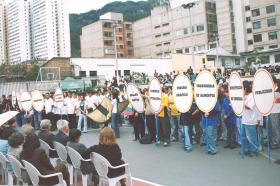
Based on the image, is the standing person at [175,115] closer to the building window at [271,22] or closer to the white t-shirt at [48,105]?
the white t-shirt at [48,105]

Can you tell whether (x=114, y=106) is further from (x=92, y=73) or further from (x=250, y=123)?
(x=92, y=73)

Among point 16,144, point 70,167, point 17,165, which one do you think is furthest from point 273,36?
point 17,165

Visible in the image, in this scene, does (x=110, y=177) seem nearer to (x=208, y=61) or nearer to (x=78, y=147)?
(x=78, y=147)

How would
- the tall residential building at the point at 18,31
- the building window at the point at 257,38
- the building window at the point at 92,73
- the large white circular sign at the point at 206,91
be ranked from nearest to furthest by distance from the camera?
the large white circular sign at the point at 206,91
the building window at the point at 92,73
the building window at the point at 257,38
the tall residential building at the point at 18,31

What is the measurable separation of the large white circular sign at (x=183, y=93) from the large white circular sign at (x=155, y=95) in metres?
0.80

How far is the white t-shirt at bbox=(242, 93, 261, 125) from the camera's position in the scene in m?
9.84

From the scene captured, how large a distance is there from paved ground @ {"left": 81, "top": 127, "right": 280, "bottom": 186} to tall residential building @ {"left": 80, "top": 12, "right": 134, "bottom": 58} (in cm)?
9013

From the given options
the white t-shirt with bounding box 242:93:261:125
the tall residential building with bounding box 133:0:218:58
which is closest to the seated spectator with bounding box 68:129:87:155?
the white t-shirt with bounding box 242:93:261:125

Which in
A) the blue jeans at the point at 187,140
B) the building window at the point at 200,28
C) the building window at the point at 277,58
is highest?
the building window at the point at 200,28

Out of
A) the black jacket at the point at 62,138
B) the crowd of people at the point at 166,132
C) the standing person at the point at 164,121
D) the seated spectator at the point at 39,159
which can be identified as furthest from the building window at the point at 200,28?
the seated spectator at the point at 39,159

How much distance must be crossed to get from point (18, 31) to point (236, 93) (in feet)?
442

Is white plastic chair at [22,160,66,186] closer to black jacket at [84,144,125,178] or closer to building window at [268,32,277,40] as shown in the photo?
black jacket at [84,144,125,178]

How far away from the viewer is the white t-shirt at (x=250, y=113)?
9836 millimetres

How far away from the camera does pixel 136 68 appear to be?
209ft
